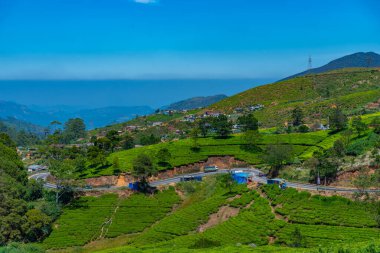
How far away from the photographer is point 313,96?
466 ft

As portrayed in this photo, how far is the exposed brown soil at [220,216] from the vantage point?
55.1 m

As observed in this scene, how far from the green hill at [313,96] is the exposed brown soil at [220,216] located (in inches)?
2189

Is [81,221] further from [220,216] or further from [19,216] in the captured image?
[220,216]

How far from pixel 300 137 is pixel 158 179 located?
30401mm

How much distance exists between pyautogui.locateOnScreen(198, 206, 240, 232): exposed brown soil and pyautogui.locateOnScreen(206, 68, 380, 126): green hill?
5559 cm

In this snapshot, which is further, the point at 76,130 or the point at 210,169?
A: the point at 76,130

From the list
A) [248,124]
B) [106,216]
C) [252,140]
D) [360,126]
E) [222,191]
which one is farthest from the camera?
[248,124]

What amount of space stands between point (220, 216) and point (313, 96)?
319ft

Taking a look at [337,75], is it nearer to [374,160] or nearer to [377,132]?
[377,132]

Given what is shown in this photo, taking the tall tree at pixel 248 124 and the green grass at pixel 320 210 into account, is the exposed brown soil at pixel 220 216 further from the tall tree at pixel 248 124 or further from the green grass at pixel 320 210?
the tall tree at pixel 248 124

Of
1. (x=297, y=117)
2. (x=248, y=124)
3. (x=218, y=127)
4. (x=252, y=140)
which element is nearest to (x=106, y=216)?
(x=252, y=140)

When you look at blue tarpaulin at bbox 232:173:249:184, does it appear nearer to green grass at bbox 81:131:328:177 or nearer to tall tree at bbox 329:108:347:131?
green grass at bbox 81:131:328:177

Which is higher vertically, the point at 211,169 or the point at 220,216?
the point at 211,169

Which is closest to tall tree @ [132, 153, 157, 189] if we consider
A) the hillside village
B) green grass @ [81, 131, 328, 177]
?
the hillside village
